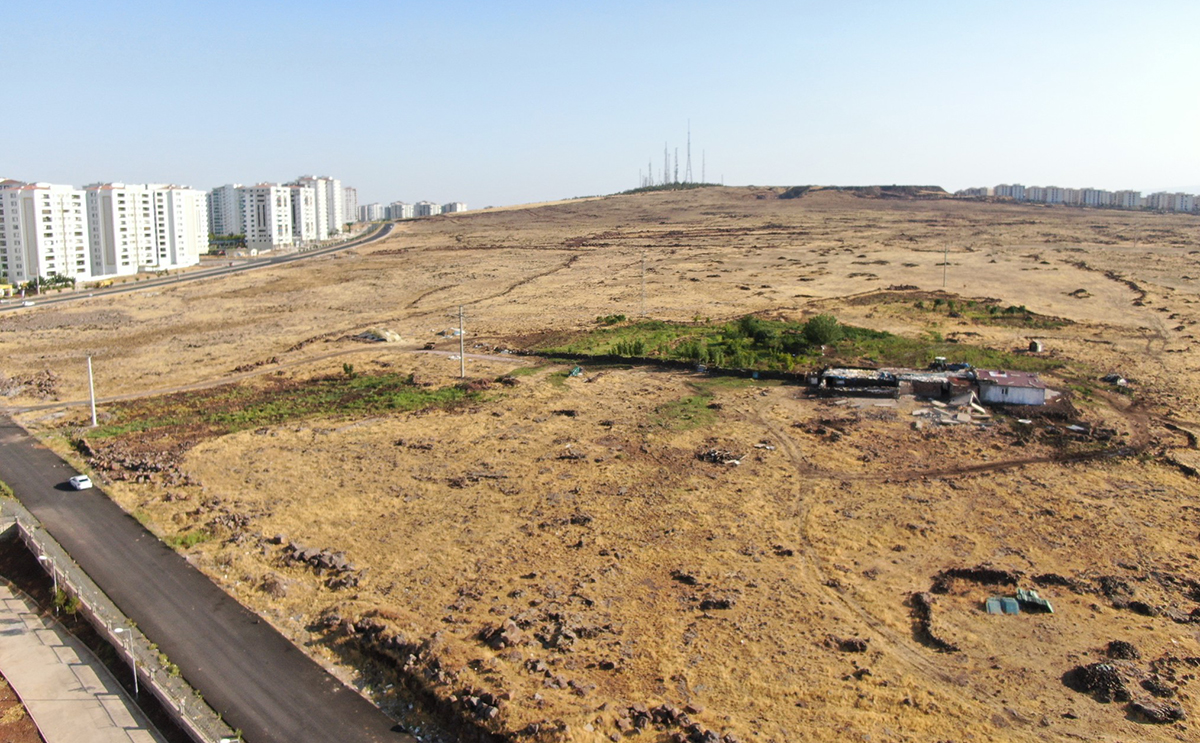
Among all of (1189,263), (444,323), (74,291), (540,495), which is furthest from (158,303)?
(1189,263)

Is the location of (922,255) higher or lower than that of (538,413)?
higher

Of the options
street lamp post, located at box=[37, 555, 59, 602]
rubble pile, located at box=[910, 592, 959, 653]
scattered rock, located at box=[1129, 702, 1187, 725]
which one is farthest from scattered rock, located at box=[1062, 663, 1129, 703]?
street lamp post, located at box=[37, 555, 59, 602]

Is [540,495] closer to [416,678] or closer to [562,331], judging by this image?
[416,678]

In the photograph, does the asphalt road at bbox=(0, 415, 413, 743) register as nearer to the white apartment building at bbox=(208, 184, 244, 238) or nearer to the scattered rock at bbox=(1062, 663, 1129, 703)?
the scattered rock at bbox=(1062, 663, 1129, 703)

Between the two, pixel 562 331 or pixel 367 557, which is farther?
pixel 562 331

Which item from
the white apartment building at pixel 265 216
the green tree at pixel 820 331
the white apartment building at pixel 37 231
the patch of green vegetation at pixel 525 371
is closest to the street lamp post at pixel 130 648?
the patch of green vegetation at pixel 525 371

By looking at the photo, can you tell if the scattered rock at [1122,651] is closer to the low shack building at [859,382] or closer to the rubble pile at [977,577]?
the rubble pile at [977,577]

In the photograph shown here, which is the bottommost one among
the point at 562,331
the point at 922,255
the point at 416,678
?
the point at 416,678
